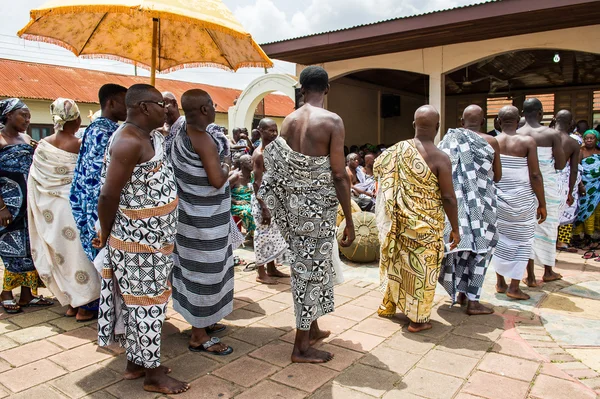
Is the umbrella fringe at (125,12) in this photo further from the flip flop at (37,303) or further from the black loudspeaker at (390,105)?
the black loudspeaker at (390,105)

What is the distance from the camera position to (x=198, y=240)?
334cm

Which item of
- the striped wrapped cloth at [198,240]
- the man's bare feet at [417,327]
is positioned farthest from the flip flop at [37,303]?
the man's bare feet at [417,327]

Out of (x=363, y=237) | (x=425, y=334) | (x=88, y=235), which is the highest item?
(x=88, y=235)

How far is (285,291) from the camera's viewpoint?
4.88 meters

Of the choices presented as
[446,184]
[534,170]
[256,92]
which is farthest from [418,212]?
[256,92]

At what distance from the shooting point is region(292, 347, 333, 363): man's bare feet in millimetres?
3186

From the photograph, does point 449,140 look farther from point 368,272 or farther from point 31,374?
point 31,374

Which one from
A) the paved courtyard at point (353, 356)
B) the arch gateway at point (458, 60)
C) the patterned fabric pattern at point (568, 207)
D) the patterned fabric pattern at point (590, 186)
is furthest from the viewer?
the arch gateway at point (458, 60)

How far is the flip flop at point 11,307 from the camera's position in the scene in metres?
4.21

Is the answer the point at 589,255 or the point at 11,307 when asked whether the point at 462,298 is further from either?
the point at 11,307

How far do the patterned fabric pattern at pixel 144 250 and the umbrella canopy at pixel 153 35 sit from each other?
3.01 ft

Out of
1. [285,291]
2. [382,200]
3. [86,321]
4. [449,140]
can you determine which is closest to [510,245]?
[449,140]

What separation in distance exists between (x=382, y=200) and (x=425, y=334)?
1.16 metres

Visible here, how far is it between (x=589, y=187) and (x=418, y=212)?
465cm
